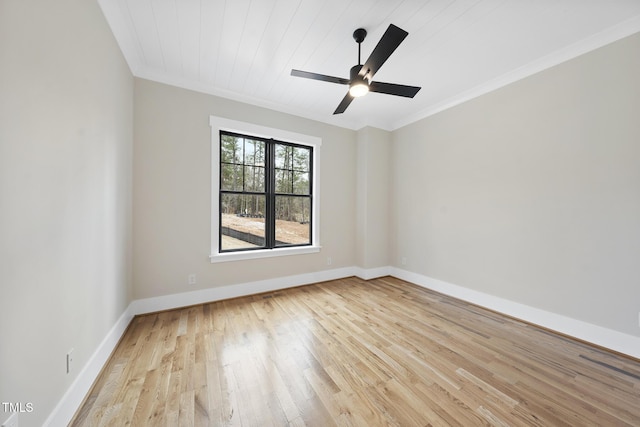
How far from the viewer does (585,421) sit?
134 centimetres

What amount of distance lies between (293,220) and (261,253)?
0.78 m

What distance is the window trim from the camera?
2973 mm

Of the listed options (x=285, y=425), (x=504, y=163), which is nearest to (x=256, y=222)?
(x=285, y=425)

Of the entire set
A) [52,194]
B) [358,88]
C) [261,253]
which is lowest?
[261,253]

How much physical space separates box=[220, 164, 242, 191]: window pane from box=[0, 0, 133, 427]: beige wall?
4.32 ft

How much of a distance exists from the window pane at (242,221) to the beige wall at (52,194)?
1.34 metres

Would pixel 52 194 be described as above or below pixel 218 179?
below

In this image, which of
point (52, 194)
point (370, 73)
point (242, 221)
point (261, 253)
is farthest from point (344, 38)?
point (261, 253)

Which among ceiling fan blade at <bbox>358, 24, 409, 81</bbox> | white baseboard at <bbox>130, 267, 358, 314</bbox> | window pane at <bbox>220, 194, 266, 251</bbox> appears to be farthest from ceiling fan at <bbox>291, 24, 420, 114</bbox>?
white baseboard at <bbox>130, 267, 358, 314</bbox>

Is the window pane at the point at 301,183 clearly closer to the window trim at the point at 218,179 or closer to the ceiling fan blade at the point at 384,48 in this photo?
the window trim at the point at 218,179

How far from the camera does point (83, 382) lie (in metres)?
1.44

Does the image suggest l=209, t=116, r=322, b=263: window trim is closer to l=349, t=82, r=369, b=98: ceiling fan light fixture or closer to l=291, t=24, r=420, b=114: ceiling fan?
l=291, t=24, r=420, b=114: ceiling fan

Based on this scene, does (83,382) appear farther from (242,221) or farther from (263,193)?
(263,193)

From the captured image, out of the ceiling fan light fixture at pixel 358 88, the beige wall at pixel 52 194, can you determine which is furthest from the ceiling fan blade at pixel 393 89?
the beige wall at pixel 52 194
